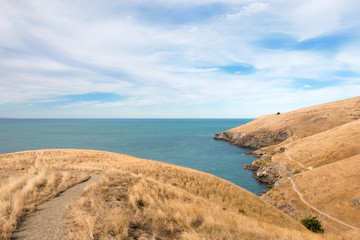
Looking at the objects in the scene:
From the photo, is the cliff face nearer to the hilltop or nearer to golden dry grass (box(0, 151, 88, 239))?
the hilltop

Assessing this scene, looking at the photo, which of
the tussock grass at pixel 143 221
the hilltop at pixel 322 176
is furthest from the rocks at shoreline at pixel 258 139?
the tussock grass at pixel 143 221

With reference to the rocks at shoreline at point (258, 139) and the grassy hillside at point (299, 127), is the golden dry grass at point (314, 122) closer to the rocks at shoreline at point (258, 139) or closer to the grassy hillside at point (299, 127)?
the grassy hillside at point (299, 127)

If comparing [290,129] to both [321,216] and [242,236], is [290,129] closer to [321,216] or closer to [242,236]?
[321,216]

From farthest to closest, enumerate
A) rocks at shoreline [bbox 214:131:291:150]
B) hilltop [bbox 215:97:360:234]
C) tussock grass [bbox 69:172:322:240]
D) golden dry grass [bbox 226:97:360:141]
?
rocks at shoreline [bbox 214:131:291:150] → golden dry grass [bbox 226:97:360:141] → hilltop [bbox 215:97:360:234] → tussock grass [bbox 69:172:322:240]

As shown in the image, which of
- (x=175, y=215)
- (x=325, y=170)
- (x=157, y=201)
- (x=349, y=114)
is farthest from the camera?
(x=349, y=114)

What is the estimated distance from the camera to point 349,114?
3386 inches

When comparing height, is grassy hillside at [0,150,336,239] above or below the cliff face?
above

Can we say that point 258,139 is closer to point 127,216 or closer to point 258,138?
point 258,138

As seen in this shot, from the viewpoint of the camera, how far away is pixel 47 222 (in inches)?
317

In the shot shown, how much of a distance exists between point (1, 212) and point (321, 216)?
120 feet

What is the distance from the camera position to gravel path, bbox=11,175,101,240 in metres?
7.03

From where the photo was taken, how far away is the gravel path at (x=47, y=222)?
23.1ft

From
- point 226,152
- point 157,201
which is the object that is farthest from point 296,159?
point 157,201

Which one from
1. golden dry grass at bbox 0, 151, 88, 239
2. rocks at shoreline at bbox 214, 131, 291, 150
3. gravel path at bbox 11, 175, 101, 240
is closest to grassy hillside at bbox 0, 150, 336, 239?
golden dry grass at bbox 0, 151, 88, 239
